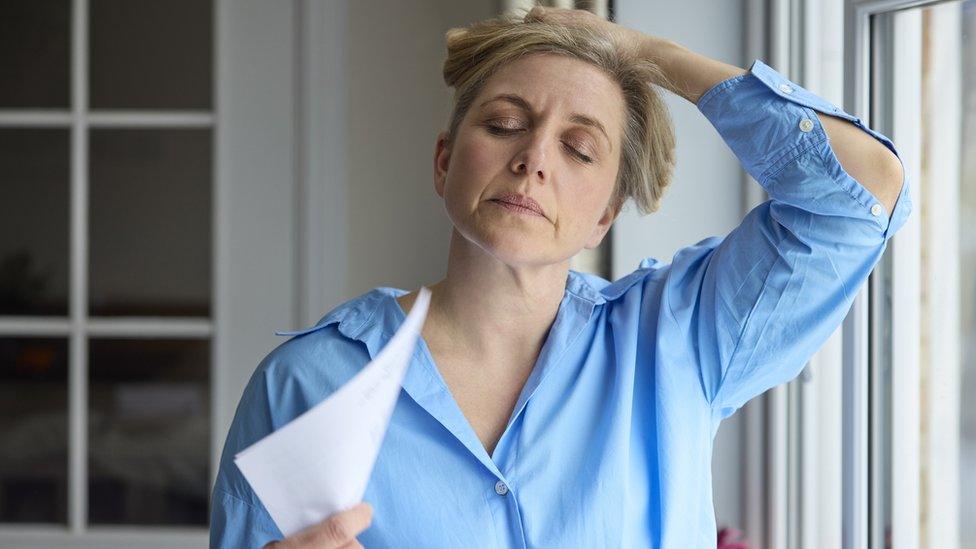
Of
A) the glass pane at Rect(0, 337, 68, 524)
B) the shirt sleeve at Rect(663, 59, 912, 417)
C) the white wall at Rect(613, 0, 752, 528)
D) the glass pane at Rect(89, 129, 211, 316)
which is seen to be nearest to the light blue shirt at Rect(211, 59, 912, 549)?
the shirt sleeve at Rect(663, 59, 912, 417)

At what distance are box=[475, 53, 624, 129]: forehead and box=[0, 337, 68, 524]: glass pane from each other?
1.86 m

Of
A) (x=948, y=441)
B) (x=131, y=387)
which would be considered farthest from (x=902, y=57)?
(x=131, y=387)

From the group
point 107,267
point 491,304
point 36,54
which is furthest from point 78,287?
point 491,304

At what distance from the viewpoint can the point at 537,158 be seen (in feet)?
3.64

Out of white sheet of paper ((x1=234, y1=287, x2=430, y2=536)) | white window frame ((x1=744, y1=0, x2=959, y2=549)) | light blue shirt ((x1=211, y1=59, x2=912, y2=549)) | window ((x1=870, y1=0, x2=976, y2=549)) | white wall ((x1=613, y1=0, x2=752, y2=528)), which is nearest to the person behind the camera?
white sheet of paper ((x1=234, y1=287, x2=430, y2=536))

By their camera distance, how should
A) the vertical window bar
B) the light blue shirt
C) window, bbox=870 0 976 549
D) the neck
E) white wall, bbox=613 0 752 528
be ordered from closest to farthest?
the light blue shirt, the neck, window, bbox=870 0 976 549, white wall, bbox=613 0 752 528, the vertical window bar

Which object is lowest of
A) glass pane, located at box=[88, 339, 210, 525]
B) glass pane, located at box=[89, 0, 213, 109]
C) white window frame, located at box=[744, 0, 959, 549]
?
glass pane, located at box=[88, 339, 210, 525]

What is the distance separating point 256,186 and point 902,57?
166cm

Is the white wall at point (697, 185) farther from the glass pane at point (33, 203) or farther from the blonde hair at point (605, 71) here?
the glass pane at point (33, 203)

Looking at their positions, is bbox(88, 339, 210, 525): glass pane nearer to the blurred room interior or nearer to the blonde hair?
the blurred room interior

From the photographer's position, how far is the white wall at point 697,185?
1.84 metres

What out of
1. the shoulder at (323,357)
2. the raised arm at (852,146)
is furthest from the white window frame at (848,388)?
the shoulder at (323,357)

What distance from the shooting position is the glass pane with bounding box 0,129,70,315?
259cm

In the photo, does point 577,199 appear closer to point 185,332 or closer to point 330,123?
point 330,123
